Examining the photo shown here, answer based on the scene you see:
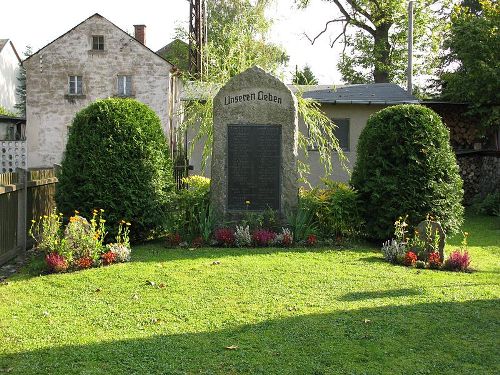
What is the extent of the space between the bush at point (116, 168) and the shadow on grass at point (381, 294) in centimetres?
464

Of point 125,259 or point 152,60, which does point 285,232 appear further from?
point 152,60

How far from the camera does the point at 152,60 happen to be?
89.7ft

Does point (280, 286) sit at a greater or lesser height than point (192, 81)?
lesser

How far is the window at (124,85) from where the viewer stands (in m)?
27.5

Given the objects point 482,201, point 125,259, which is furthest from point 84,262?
point 482,201

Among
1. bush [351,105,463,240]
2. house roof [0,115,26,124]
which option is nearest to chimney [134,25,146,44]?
house roof [0,115,26,124]

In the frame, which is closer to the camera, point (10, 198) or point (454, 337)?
point (454, 337)

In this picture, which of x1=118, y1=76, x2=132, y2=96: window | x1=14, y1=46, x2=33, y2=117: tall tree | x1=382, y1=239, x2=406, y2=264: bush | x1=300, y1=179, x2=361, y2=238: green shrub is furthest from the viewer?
x1=14, y1=46, x2=33, y2=117: tall tree

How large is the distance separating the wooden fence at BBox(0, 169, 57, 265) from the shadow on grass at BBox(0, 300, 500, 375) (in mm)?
4522

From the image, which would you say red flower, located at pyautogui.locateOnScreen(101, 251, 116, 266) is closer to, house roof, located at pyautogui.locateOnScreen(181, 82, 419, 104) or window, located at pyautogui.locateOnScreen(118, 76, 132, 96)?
house roof, located at pyautogui.locateOnScreen(181, 82, 419, 104)

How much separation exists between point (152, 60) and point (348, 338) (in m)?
23.7

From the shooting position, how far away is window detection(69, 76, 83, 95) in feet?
90.4

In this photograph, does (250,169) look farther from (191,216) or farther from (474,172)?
(474,172)

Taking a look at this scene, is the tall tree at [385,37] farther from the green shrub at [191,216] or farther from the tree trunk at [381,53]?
the green shrub at [191,216]
